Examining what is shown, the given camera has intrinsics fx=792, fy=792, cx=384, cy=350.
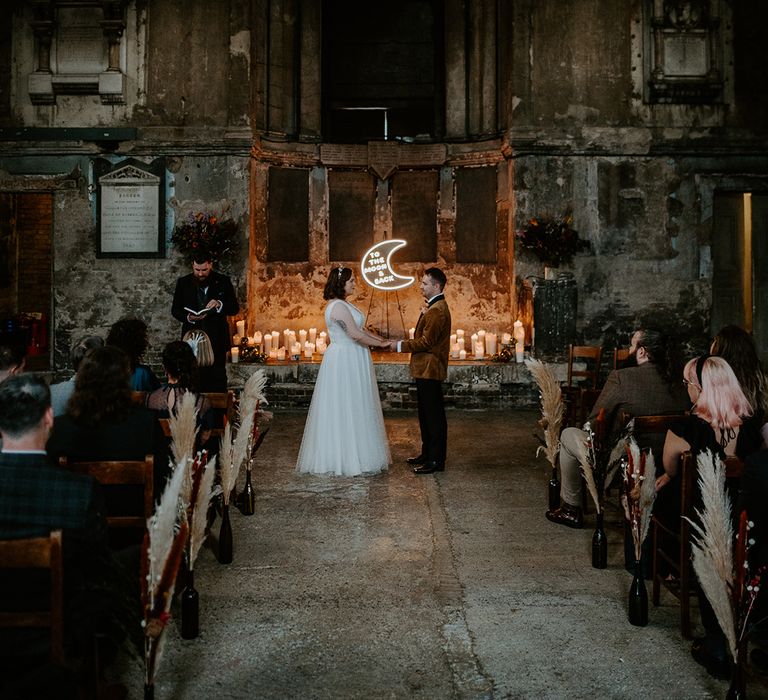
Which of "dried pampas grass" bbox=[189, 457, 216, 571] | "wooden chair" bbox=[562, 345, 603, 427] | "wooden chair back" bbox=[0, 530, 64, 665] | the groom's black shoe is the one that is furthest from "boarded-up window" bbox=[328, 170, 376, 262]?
"wooden chair back" bbox=[0, 530, 64, 665]

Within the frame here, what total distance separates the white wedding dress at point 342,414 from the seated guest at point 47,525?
3.77 meters

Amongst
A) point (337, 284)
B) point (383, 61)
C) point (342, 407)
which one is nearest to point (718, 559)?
point (342, 407)

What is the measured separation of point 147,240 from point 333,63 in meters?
4.23

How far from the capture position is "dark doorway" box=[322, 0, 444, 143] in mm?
12375

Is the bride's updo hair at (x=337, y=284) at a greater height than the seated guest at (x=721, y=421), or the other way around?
the bride's updo hair at (x=337, y=284)

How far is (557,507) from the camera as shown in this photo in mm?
5316

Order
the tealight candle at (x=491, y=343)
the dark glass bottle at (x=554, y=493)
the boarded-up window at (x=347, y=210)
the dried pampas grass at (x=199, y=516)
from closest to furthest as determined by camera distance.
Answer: the dried pampas grass at (x=199, y=516)
the dark glass bottle at (x=554, y=493)
the tealight candle at (x=491, y=343)
the boarded-up window at (x=347, y=210)

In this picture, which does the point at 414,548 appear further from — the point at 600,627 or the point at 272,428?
the point at 272,428

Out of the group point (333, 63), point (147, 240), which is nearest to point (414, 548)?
point (147, 240)

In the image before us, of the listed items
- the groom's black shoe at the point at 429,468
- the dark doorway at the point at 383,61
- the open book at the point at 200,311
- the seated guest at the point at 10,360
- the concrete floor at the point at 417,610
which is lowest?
the concrete floor at the point at 417,610

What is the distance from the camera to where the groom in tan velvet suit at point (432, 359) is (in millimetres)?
6422

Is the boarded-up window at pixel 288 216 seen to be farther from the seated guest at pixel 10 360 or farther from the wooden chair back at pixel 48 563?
the wooden chair back at pixel 48 563

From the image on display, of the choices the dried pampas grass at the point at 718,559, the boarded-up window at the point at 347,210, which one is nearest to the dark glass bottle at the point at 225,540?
the dried pampas grass at the point at 718,559

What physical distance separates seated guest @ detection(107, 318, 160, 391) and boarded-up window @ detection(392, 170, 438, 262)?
691 centimetres
